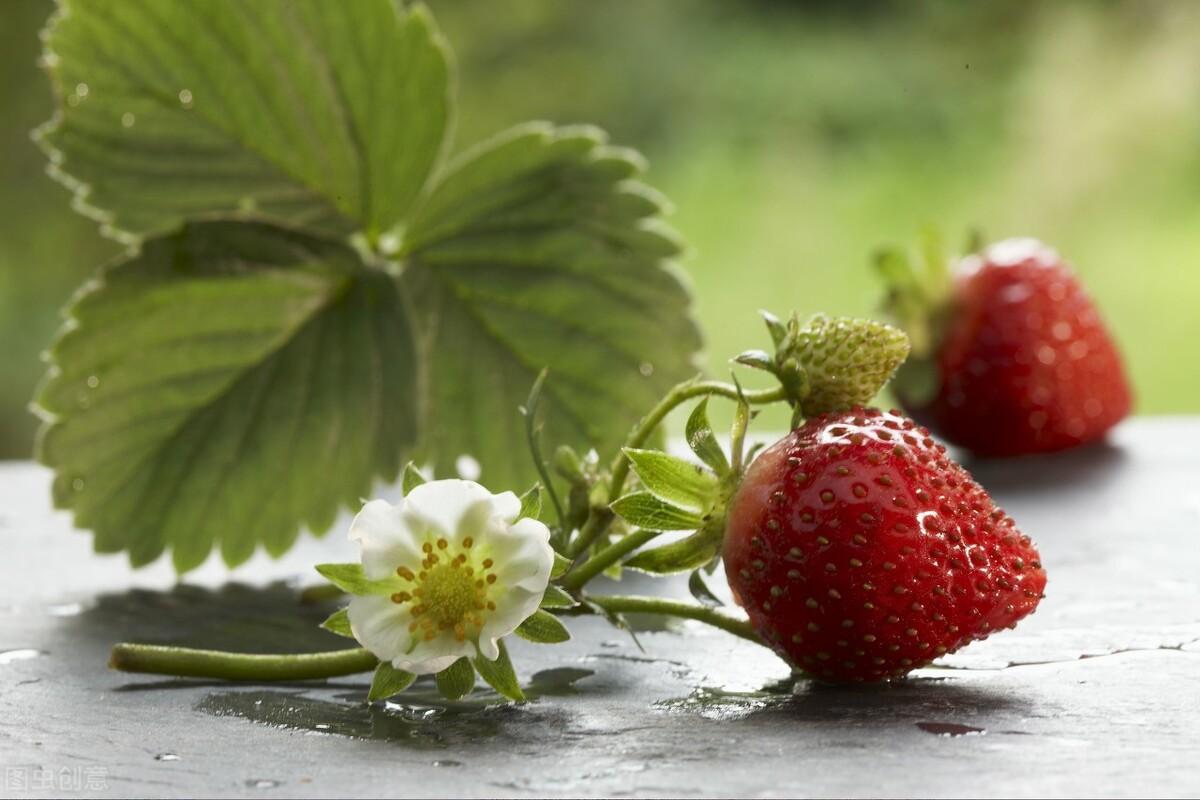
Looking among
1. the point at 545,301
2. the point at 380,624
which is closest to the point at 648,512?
the point at 380,624

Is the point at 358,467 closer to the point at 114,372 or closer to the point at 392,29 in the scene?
the point at 114,372

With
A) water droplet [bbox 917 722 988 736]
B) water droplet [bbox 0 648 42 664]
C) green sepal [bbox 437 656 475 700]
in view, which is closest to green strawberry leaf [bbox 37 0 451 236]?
water droplet [bbox 0 648 42 664]

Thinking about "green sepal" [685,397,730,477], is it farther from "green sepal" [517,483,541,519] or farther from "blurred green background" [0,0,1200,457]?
"blurred green background" [0,0,1200,457]

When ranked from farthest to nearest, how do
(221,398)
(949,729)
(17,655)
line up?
(221,398), (17,655), (949,729)

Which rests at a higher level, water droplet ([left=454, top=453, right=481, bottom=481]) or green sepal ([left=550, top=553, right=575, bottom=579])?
water droplet ([left=454, top=453, right=481, bottom=481])

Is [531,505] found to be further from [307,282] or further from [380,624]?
[307,282]

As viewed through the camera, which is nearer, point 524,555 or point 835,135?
point 524,555
